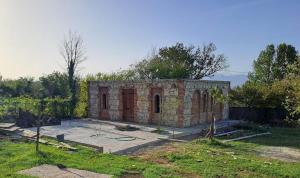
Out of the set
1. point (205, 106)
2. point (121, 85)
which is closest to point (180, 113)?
point (205, 106)

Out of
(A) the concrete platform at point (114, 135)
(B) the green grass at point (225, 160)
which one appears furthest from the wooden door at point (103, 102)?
(B) the green grass at point (225, 160)

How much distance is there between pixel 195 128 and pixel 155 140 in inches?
183

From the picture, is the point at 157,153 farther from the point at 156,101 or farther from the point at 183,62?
the point at 183,62

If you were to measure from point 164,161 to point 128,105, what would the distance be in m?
11.8

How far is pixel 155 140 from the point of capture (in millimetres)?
15711

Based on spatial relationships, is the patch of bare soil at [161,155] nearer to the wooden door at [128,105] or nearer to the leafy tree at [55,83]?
the wooden door at [128,105]

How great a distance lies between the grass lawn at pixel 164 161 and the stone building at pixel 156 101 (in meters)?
6.22

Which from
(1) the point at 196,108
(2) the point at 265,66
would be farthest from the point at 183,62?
(1) the point at 196,108

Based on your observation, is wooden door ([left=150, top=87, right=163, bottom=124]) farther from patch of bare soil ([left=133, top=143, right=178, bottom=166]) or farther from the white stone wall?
patch of bare soil ([left=133, top=143, right=178, bottom=166])

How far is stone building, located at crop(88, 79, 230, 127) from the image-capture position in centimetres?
1995

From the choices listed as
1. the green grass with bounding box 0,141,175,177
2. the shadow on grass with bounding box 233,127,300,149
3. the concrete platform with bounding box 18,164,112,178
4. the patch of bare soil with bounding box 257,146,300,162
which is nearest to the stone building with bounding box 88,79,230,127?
the shadow on grass with bounding box 233,127,300,149

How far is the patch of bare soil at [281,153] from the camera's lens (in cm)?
1240

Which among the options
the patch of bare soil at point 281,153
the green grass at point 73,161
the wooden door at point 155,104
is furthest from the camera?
the wooden door at point 155,104

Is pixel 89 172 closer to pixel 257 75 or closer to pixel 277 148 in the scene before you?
pixel 277 148
